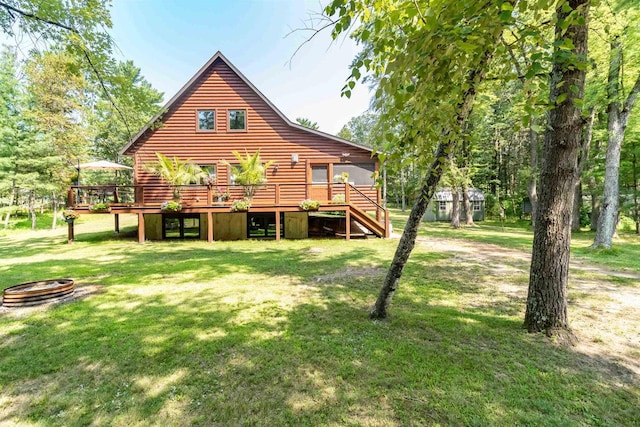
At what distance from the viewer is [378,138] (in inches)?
92.5

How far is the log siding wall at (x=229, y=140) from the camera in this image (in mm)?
13102

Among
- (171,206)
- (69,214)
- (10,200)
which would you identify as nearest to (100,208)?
(69,214)

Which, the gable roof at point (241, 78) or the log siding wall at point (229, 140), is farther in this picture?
the log siding wall at point (229, 140)

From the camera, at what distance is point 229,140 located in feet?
43.9

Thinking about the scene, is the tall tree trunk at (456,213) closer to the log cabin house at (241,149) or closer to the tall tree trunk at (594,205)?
the tall tree trunk at (594,205)

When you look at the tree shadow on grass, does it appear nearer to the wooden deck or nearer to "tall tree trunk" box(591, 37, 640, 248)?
the wooden deck

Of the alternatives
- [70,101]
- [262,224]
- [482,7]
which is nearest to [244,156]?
[262,224]

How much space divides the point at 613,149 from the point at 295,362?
12558 millimetres

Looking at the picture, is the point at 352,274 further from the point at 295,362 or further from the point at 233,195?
the point at 233,195

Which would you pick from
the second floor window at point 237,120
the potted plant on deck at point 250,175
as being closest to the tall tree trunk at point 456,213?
the potted plant on deck at point 250,175

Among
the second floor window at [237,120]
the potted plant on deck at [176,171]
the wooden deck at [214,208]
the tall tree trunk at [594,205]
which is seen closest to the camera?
the wooden deck at [214,208]

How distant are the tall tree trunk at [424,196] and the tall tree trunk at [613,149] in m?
9.65

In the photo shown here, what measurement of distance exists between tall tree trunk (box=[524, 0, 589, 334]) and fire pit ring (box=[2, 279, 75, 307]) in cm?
679

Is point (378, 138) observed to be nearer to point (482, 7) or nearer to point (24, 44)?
point (482, 7)
